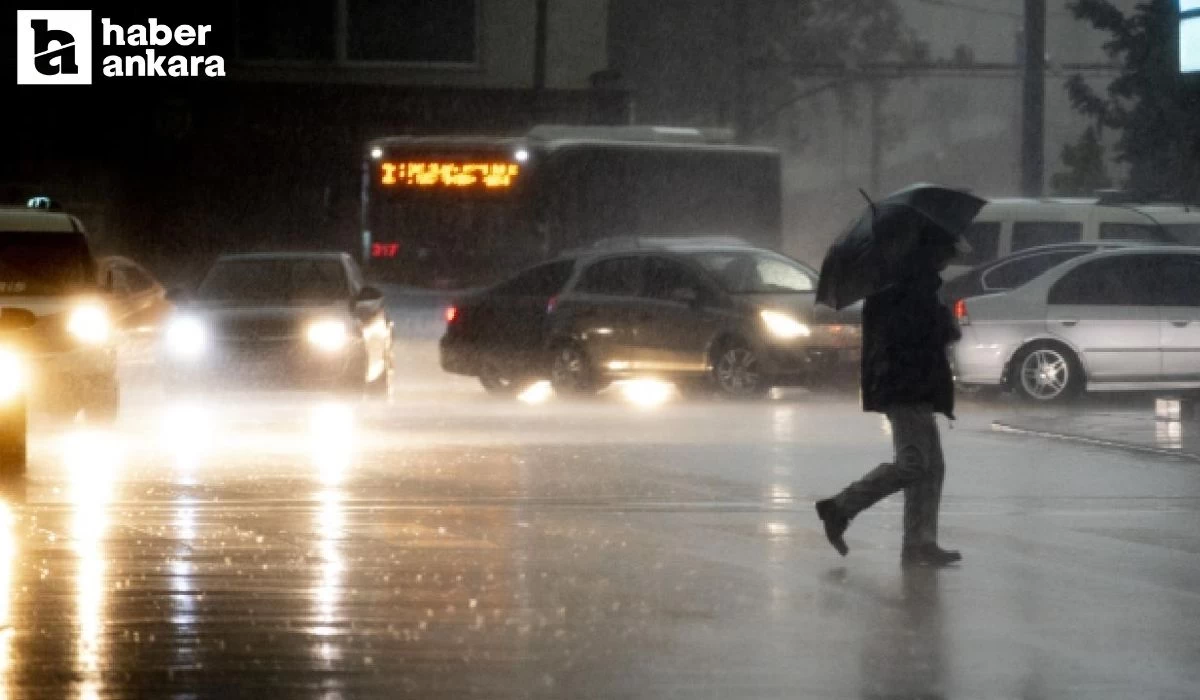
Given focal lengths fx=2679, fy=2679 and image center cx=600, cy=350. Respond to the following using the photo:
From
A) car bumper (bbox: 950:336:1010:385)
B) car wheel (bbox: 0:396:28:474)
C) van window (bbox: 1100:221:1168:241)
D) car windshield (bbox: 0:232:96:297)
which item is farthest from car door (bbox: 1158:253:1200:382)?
car wheel (bbox: 0:396:28:474)

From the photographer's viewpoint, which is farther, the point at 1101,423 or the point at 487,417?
the point at 487,417

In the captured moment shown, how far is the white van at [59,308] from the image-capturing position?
2264 centimetres

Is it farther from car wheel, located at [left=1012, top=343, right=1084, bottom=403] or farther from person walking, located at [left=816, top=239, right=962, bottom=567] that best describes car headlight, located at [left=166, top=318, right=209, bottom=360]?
person walking, located at [left=816, top=239, right=962, bottom=567]

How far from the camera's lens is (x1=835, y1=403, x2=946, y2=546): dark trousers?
13211 millimetres

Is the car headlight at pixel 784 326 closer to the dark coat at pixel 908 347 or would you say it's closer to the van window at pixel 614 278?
the van window at pixel 614 278

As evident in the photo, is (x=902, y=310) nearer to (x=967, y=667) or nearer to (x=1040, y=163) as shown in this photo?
(x=967, y=667)

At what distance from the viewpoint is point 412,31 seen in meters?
59.5

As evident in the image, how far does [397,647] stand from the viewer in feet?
34.0

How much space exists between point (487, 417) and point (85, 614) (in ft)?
45.0

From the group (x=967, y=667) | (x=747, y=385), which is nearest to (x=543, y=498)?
(x=967, y=667)

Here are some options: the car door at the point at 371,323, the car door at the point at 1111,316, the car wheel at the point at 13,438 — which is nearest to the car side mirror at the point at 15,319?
the car wheel at the point at 13,438

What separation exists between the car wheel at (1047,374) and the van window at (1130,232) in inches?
192

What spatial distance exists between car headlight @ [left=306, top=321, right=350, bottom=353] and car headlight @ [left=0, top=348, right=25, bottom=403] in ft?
31.8

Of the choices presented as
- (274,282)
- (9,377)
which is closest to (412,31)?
(274,282)
